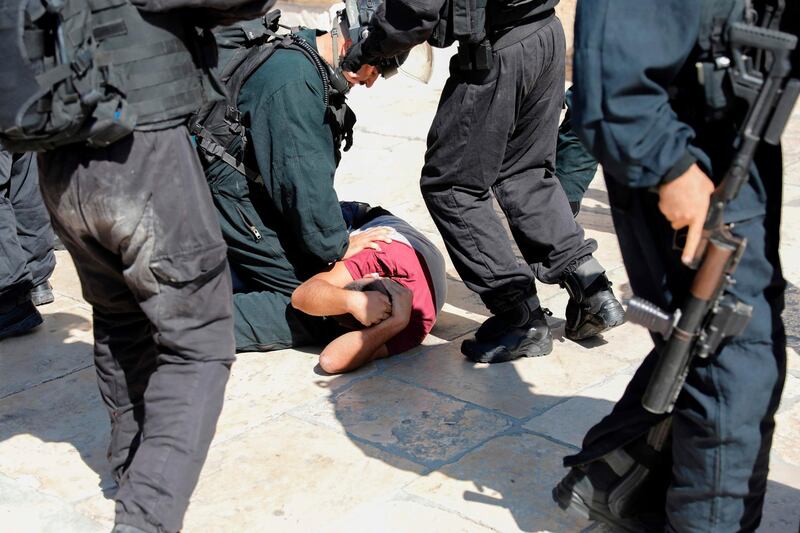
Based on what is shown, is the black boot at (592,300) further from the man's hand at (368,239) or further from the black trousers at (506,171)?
the man's hand at (368,239)

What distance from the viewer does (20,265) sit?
4.31m

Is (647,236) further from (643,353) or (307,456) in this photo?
(643,353)

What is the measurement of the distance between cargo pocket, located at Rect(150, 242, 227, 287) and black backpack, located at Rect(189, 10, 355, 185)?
135 centimetres

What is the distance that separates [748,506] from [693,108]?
891mm

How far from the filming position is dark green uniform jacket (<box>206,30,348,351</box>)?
3838 millimetres

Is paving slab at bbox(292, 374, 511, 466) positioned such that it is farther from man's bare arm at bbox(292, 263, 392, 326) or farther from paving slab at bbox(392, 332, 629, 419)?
man's bare arm at bbox(292, 263, 392, 326)

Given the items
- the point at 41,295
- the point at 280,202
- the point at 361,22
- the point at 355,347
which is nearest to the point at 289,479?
the point at 355,347

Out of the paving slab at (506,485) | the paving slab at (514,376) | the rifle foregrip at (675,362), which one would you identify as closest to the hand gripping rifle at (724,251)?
the rifle foregrip at (675,362)

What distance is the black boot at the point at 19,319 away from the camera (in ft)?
14.1

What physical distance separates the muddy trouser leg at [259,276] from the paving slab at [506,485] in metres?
1.07

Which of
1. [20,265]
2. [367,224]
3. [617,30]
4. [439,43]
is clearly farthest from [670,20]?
[20,265]

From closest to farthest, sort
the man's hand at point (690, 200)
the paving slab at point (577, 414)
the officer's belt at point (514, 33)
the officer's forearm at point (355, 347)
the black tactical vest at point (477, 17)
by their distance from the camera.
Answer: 1. the man's hand at point (690, 200)
2. the paving slab at point (577, 414)
3. the black tactical vest at point (477, 17)
4. the officer's belt at point (514, 33)
5. the officer's forearm at point (355, 347)

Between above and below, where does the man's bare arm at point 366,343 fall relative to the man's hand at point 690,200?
below

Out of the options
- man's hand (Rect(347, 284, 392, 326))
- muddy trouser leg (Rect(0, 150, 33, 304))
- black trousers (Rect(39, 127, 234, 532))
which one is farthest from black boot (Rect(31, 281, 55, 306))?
black trousers (Rect(39, 127, 234, 532))
